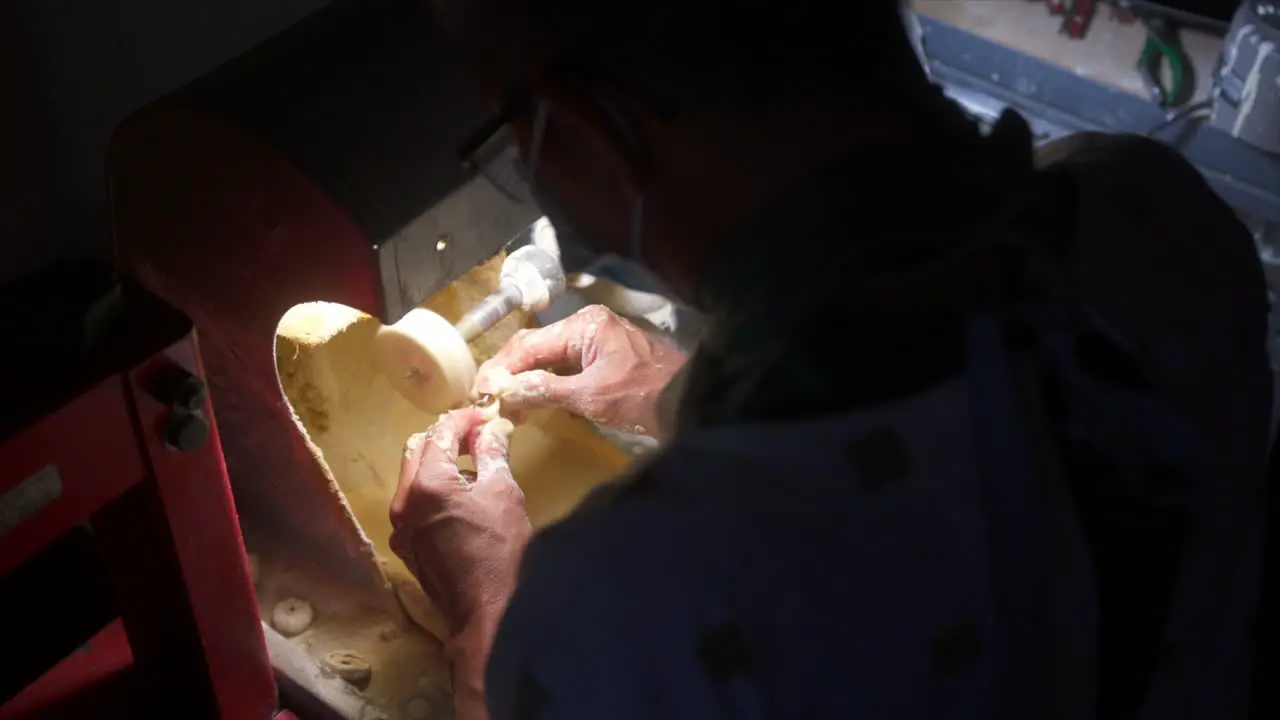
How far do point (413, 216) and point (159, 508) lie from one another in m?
0.32

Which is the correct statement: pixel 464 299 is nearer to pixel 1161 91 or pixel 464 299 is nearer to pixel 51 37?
pixel 51 37

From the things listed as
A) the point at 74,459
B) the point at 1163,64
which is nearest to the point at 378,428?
the point at 74,459

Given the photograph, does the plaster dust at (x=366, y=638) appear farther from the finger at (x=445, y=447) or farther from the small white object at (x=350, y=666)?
the finger at (x=445, y=447)

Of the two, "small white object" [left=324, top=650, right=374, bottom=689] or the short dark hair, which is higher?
the short dark hair

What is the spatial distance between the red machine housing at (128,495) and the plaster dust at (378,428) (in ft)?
0.68

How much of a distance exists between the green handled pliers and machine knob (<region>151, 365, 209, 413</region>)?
1352mm

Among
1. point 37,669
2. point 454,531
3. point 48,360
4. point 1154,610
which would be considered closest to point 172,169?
point 48,360

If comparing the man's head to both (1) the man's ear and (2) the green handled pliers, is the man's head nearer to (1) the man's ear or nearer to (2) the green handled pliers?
(1) the man's ear

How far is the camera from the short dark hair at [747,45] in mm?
590

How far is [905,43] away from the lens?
617 millimetres

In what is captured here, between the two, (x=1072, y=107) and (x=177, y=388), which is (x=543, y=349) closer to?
(x=177, y=388)

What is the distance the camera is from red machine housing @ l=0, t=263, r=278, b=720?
788 mm

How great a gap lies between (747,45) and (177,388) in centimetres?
50

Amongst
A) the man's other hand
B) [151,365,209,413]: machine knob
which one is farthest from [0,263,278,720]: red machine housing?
the man's other hand
